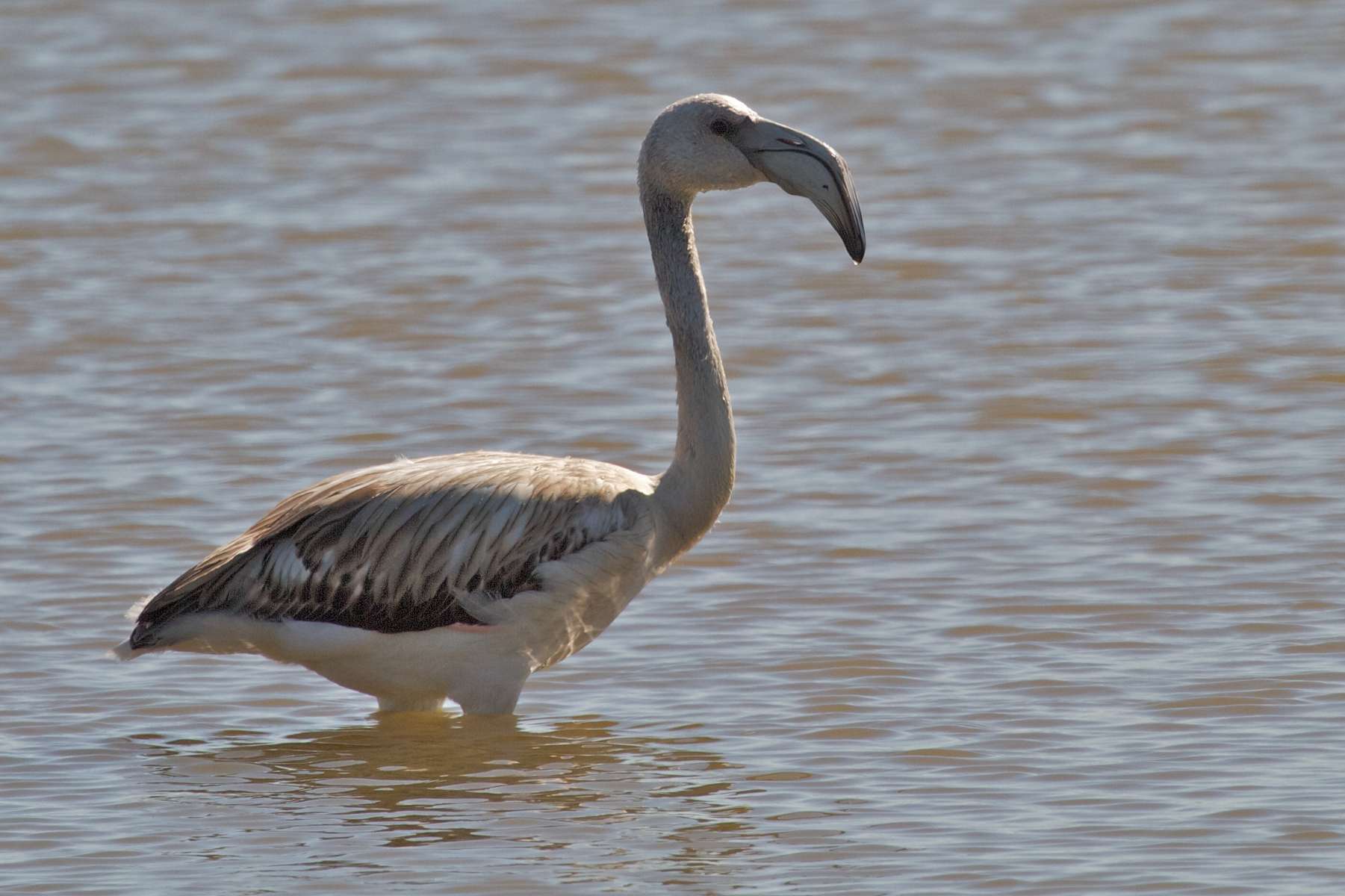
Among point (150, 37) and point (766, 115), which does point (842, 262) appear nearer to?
point (766, 115)

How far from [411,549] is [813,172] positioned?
1.84 meters

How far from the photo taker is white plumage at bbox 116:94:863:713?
8156mm

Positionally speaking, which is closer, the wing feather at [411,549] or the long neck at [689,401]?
the wing feather at [411,549]

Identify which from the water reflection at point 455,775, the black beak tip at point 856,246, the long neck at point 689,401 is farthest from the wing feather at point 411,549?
the black beak tip at point 856,246

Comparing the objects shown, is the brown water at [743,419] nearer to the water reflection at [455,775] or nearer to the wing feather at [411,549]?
the water reflection at [455,775]

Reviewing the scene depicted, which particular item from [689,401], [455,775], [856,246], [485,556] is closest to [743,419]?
[689,401]

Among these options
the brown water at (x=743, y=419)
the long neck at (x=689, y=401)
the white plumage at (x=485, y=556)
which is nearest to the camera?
the brown water at (x=743, y=419)

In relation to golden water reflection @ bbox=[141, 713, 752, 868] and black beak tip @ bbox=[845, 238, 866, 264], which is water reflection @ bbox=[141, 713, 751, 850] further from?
black beak tip @ bbox=[845, 238, 866, 264]

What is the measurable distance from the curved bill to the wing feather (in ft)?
3.73

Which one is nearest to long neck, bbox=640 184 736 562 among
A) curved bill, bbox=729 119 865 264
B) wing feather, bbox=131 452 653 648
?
wing feather, bbox=131 452 653 648

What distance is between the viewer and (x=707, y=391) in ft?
27.6

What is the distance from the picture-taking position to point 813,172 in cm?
819

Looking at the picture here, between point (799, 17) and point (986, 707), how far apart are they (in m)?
12.5

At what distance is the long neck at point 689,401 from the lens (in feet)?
27.3
